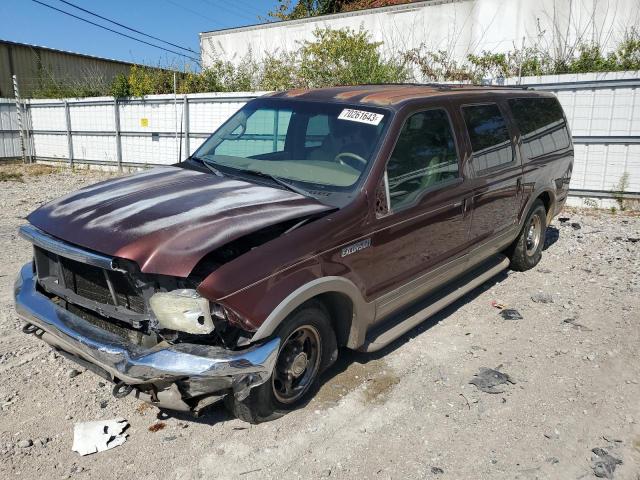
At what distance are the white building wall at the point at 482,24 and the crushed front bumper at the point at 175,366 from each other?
1187 centimetres

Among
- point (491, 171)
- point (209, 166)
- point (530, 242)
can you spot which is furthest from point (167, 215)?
point (530, 242)

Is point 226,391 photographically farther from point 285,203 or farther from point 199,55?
point 199,55

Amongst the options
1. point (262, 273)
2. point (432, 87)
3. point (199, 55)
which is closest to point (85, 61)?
point (199, 55)

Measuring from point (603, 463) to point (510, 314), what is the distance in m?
2.15

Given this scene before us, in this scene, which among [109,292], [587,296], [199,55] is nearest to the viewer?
[109,292]

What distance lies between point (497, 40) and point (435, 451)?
1226cm

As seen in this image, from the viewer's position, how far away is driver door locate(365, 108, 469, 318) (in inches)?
144

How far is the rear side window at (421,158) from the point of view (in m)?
3.74

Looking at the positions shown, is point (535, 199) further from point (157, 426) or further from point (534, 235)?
point (157, 426)

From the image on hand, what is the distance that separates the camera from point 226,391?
287 cm

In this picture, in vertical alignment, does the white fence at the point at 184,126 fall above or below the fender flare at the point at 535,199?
above

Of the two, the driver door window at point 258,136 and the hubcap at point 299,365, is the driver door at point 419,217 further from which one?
the driver door window at point 258,136

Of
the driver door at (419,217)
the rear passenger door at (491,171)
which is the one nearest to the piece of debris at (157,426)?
the driver door at (419,217)

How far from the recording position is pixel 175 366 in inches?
105
